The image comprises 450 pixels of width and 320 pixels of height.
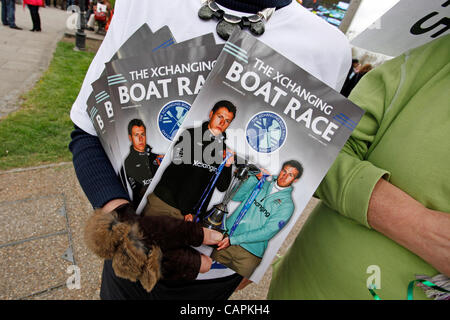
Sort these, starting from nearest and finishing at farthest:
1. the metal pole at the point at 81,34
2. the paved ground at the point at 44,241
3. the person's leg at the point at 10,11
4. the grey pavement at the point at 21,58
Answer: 1. the paved ground at the point at 44,241
2. the grey pavement at the point at 21,58
3. the metal pole at the point at 81,34
4. the person's leg at the point at 10,11

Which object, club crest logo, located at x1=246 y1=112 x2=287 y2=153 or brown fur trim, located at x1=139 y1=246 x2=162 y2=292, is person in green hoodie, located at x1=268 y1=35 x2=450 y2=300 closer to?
club crest logo, located at x1=246 y1=112 x2=287 y2=153

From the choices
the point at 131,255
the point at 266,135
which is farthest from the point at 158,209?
the point at 266,135

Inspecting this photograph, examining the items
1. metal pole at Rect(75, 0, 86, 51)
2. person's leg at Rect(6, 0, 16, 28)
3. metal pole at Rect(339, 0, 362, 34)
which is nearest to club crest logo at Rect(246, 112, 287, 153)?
metal pole at Rect(339, 0, 362, 34)

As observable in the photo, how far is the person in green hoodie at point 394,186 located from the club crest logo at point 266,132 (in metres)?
0.23

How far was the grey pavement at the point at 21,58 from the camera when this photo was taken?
3682 mm

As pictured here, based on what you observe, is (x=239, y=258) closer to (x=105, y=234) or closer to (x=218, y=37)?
(x=105, y=234)

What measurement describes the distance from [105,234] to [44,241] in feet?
5.56

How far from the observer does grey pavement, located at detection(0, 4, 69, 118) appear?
3682 millimetres

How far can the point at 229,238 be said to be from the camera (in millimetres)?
710

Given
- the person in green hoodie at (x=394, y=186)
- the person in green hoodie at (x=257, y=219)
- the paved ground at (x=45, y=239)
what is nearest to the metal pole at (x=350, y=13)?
the paved ground at (x=45, y=239)

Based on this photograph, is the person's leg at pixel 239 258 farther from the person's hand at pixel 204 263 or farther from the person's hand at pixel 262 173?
the person's hand at pixel 262 173

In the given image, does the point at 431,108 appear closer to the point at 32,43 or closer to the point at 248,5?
the point at 248,5

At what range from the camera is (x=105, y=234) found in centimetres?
61
